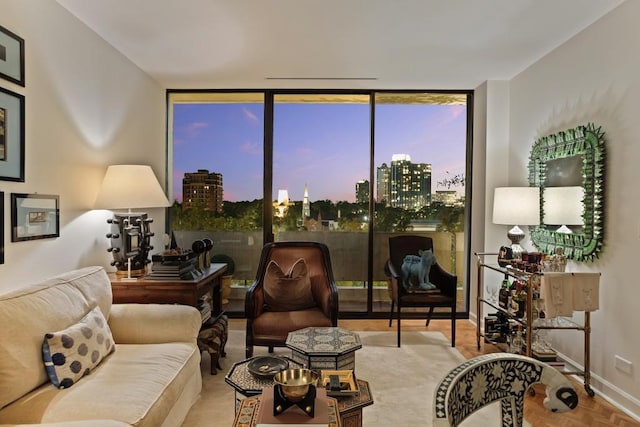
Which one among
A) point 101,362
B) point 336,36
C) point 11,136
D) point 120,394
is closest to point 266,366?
point 120,394

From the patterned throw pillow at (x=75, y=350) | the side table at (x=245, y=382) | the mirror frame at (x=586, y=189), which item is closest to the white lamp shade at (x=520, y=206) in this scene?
the mirror frame at (x=586, y=189)

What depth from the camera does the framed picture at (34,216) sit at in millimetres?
2309

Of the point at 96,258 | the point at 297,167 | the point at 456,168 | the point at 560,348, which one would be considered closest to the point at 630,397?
the point at 560,348

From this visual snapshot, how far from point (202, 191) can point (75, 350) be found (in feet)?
9.57

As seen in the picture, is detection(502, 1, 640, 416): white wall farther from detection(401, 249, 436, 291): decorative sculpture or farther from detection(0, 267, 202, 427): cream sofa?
detection(0, 267, 202, 427): cream sofa

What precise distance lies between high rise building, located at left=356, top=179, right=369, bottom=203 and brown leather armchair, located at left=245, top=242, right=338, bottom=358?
119 cm

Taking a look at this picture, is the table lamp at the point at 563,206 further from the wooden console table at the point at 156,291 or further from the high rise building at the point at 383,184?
the wooden console table at the point at 156,291

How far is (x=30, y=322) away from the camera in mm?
1863

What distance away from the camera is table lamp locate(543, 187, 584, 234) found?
301 cm

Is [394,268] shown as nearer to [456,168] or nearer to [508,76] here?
[456,168]

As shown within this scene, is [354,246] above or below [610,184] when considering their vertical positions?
below

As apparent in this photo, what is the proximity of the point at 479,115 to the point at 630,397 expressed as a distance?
2.95 meters

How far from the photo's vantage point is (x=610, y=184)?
2760mm

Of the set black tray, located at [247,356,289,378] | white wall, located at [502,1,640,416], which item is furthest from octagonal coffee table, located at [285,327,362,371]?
white wall, located at [502,1,640,416]
